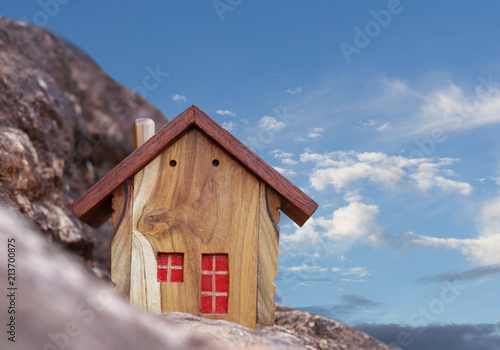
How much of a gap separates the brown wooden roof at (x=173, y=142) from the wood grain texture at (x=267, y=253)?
0.14 m

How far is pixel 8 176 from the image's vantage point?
→ 7.47 meters

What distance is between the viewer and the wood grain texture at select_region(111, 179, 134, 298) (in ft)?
14.2

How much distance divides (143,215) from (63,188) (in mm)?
5882

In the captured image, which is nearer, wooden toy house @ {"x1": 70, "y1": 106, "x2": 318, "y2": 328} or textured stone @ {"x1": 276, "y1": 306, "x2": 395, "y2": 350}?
wooden toy house @ {"x1": 70, "y1": 106, "x2": 318, "y2": 328}

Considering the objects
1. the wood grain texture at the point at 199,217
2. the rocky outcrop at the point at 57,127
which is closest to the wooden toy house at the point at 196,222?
the wood grain texture at the point at 199,217

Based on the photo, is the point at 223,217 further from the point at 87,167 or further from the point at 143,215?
the point at 87,167

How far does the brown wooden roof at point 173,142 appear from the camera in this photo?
14.2 ft

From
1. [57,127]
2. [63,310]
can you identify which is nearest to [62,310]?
[63,310]

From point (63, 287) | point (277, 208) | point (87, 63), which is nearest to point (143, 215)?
point (277, 208)

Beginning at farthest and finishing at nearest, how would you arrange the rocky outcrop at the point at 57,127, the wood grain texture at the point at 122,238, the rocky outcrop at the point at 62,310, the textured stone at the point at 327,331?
the rocky outcrop at the point at 57,127, the textured stone at the point at 327,331, the wood grain texture at the point at 122,238, the rocky outcrop at the point at 62,310

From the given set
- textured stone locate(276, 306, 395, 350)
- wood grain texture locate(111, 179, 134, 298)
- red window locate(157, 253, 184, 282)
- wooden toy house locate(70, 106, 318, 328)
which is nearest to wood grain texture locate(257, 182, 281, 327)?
wooden toy house locate(70, 106, 318, 328)

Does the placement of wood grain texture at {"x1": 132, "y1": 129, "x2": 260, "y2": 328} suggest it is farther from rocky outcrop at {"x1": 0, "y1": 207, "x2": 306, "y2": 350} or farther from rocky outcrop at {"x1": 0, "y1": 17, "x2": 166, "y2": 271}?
rocky outcrop at {"x1": 0, "y1": 17, "x2": 166, "y2": 271}

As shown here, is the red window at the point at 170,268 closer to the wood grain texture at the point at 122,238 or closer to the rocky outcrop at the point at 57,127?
the wood grain texture at the point at 122,238

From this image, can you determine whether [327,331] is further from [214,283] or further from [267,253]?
[214,283]
